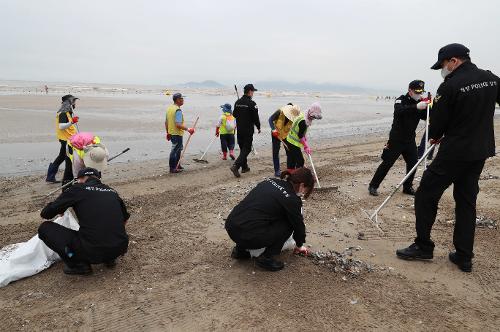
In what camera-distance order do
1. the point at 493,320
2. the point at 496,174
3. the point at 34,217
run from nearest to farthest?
the point at 493,320 < the point at 34,217 < the point at 496,174

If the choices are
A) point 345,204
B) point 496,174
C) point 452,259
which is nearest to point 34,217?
point 345,204

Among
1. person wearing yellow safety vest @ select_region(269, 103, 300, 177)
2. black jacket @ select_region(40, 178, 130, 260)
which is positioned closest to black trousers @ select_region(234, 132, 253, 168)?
person wearing yellow safety vest @ select_region(269, 103, 300, 177)

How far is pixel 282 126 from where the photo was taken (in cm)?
736

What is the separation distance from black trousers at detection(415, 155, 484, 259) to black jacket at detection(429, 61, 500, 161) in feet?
0.41

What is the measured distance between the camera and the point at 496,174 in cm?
779

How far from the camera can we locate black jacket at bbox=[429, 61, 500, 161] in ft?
11.4

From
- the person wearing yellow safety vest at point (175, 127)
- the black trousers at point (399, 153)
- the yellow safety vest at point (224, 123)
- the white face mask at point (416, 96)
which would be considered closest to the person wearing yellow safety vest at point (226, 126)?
the yellow safety vest at point (224, 123)

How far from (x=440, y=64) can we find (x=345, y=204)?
295cm

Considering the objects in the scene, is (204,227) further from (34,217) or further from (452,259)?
(452,259)

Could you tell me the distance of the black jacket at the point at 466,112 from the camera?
347 centimetres

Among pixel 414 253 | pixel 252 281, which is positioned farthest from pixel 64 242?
pixel 414 253

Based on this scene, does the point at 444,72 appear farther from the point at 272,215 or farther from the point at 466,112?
the point at 272,215

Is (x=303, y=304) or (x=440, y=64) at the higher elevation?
(x=440, y=64)

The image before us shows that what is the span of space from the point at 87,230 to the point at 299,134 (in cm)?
425
